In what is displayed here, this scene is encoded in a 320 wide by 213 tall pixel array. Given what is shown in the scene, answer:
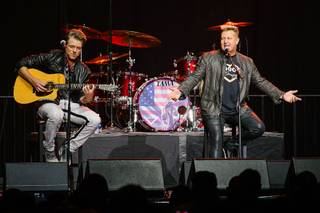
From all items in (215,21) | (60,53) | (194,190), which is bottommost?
(194,190)

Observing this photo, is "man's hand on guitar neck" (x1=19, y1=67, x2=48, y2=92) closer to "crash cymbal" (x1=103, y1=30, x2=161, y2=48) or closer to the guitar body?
Result: the guitar body

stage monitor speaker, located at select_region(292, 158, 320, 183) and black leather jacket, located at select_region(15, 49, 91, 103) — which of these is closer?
stage monitor speaker, located at select_region(292, 158, 320, 183)

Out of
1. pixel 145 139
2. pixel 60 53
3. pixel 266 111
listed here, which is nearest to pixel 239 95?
pixel 145 139

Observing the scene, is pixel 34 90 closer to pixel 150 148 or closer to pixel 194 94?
pixel 150 148

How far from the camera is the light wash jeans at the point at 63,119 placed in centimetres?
953

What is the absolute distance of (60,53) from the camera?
9883 mm

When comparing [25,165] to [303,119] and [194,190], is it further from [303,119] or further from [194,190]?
[303,119]

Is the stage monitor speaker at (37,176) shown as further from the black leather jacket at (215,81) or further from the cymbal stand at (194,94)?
the cymbal stand at (194,94)

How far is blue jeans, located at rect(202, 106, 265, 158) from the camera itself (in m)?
9.06

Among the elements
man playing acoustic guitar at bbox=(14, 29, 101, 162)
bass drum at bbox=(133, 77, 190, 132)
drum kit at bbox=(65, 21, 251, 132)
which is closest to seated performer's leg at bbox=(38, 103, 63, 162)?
man playing acoustic guitar at bbox=(14, 29, 101, 162)

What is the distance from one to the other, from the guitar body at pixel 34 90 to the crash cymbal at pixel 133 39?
2.02 m

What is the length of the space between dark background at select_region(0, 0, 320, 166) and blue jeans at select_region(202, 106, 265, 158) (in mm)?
3429

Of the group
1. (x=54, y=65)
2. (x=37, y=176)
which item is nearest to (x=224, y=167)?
(x=37, y=176)

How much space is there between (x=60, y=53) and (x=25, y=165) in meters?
2.81
